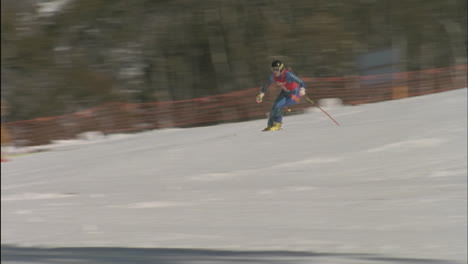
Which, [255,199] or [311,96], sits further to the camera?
[255,199]

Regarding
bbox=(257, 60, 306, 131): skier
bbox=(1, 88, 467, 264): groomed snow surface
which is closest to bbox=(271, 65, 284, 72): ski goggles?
bbox=(257, 60, 306, 131): skier

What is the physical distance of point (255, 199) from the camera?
199 inches

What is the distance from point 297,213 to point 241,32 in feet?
10.7

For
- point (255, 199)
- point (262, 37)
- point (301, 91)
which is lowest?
point (301, 91)

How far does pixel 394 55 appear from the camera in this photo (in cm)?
146

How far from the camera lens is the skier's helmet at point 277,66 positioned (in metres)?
1.48

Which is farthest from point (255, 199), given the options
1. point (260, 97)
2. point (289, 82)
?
point (289, 82)

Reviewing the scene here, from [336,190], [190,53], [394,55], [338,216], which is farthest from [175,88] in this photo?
[336,190]

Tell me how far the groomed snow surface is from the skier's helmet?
0.27m

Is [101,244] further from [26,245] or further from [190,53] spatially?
[190,53]

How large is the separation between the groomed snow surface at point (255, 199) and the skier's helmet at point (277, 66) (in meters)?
0.27

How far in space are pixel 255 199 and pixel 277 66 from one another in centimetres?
364

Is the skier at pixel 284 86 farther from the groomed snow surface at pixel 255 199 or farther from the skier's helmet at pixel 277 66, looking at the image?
the groomed snow surface at pixel 255 199

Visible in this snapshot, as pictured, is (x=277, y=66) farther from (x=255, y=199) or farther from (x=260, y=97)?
(x=255, y=199)
